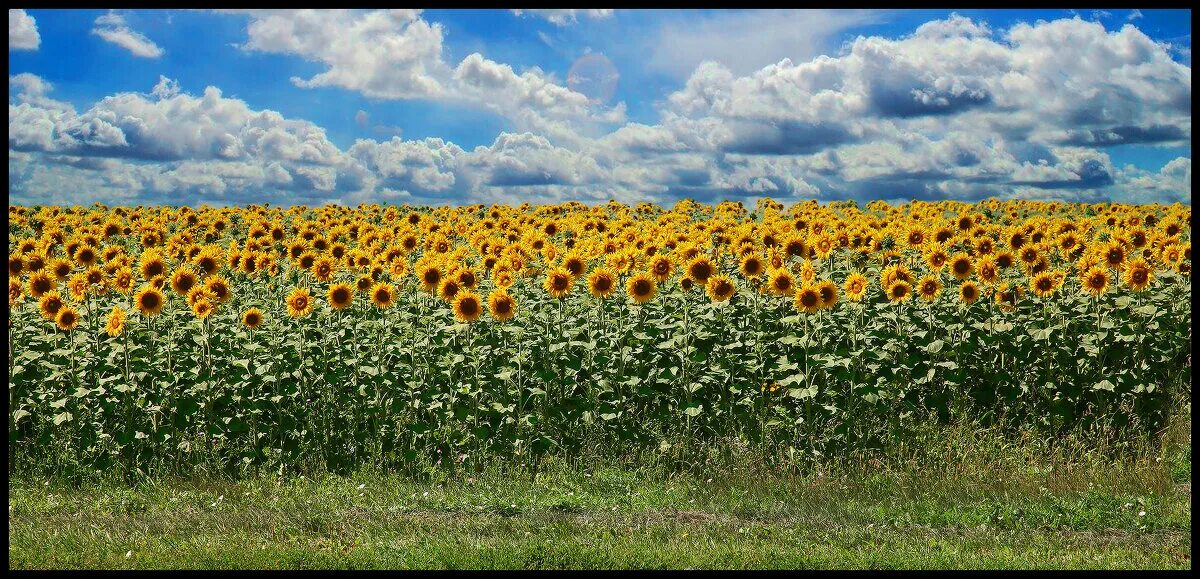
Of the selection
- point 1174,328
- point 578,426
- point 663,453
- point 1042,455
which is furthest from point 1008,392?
point 578,426

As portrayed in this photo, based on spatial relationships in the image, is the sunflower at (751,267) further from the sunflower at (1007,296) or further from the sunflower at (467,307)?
the sunflower at (467,307)

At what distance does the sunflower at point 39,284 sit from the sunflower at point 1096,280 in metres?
9.26

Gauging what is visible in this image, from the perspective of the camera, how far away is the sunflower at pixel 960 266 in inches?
396

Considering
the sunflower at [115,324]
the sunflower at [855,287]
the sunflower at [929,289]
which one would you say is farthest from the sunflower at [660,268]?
the sunflower at [115,324]

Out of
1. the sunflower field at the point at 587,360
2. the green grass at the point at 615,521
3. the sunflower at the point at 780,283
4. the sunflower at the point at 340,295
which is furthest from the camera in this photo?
the sunflower at the point at 340,295

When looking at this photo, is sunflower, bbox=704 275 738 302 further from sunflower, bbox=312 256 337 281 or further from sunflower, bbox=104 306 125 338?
sunflower, bbox=104 306 125 338

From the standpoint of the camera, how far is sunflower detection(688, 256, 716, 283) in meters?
9.58

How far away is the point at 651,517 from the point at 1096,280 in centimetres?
506

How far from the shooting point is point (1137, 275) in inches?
397

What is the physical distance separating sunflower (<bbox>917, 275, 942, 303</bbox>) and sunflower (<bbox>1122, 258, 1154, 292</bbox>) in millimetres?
1854

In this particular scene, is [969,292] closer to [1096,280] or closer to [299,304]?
[1096,280]

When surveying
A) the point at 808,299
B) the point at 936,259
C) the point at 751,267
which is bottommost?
the point at 808,299

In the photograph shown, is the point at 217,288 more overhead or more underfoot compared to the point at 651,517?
more overhead

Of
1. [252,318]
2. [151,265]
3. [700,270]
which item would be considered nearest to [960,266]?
[700,270]
